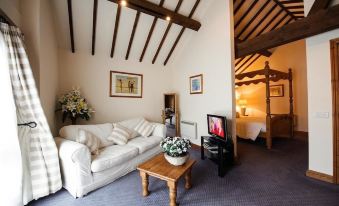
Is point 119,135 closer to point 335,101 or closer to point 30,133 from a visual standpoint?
point 30,133

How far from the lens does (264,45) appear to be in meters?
2.90

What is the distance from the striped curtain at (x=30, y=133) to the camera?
6.07 feet

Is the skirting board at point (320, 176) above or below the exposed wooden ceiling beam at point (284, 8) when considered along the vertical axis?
below

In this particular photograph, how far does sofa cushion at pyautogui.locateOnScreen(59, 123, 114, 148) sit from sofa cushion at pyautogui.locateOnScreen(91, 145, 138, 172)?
8.5 inches

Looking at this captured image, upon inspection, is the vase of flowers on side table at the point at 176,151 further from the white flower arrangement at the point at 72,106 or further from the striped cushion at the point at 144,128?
the white flower arrangement at the point at 72,106

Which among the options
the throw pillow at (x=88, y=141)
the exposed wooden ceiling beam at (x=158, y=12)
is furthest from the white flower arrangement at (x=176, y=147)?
the exposed wooden ceiling beam at (x=158, y=12)

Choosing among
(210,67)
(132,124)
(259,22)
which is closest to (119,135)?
(132,124)

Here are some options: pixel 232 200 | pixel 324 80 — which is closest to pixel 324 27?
pixel 324 80

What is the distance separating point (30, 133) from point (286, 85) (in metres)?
7.02

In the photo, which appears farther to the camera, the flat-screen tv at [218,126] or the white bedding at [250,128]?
the white bedding at [250,128]

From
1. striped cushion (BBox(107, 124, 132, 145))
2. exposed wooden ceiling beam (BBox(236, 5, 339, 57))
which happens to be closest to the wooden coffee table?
striped cushion (BBox(107, 124, 132, 145))

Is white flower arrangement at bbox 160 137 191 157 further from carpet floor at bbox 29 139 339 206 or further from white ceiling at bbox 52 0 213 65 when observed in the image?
white ceiling at bbox 52 0 213 65

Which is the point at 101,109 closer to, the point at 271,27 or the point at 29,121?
the point at 29,121

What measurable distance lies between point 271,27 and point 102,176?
6.10 m
